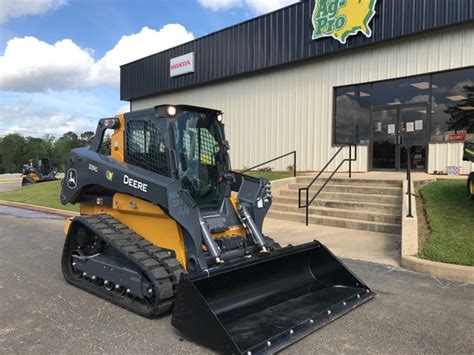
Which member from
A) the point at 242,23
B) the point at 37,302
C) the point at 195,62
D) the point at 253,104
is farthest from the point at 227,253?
the point at 195,62

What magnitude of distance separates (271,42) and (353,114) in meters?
4.67

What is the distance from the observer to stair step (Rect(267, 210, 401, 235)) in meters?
9.05

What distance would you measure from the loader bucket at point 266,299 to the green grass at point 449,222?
200 cm

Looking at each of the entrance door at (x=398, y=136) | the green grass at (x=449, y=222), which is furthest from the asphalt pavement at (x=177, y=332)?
the entrance door at (x=398, y=136)

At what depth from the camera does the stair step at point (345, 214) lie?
9347 mm

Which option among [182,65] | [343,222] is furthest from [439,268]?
[182,65]

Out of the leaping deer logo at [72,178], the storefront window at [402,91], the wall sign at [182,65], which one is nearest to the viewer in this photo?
the leaping deer logo at [72,178]

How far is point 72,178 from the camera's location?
6125 mm

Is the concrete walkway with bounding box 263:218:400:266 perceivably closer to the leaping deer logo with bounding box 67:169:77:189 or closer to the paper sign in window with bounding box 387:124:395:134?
the leaping deer logo with bounding box 67:169:77:189

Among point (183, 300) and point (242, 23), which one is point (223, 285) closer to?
point (183, 300)

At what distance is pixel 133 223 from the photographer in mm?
5477

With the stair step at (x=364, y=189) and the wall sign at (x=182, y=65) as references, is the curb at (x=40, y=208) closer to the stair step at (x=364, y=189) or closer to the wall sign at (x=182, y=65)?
the stair step at (x=364, y=189)

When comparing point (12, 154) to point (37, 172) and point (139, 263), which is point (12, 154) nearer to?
point (37, 172)

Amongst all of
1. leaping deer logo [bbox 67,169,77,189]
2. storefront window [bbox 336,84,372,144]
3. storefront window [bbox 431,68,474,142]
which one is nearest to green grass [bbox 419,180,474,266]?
storefront window [bbox 431,68,474,142]
